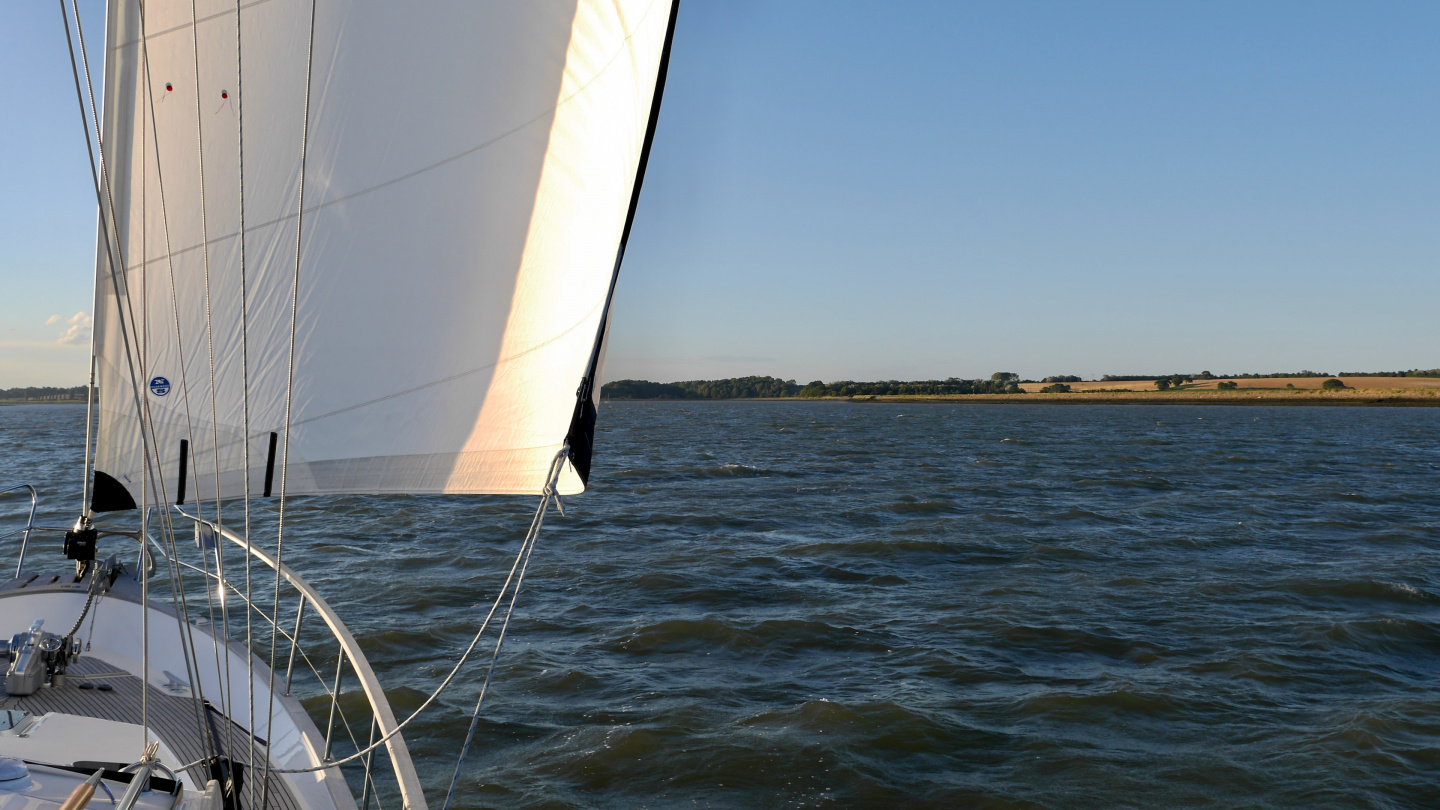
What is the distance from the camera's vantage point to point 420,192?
137 inches

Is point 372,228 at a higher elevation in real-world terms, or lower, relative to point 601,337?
higher

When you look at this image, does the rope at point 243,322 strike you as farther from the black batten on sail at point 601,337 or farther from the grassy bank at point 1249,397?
the grassy bank at point 1249,397

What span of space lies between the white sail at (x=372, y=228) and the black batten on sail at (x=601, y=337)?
5 centimetres

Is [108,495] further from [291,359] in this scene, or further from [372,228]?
[291,359]

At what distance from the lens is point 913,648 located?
27.0ft

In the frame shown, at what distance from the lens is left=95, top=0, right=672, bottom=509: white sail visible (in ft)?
10.8

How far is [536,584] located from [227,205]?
25.1 ft

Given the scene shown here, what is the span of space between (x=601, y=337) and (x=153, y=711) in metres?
2.37

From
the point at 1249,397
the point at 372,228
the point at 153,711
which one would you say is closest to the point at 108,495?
the point at 153,711

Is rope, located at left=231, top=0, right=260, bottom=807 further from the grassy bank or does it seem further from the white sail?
the grassy bank

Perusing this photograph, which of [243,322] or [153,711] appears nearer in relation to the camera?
[243,322]

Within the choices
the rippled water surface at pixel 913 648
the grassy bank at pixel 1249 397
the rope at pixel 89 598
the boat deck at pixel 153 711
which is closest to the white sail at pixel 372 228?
the boat deck at pixel 153 711

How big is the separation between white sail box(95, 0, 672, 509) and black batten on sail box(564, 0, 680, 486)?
2.0 inches

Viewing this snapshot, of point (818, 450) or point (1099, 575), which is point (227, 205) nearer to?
point (1099, 575)
